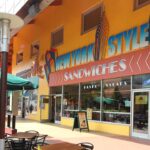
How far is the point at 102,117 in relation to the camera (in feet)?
63.5

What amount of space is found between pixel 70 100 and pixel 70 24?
503cm

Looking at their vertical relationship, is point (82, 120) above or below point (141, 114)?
below

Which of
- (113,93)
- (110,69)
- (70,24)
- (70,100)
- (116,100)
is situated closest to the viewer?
(116,100)

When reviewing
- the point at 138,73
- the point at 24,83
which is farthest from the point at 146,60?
the point at 24,83

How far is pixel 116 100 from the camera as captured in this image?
60.3 feet

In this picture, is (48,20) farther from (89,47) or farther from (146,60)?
(146,60)

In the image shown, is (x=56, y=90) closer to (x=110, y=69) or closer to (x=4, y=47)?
(x=110, y=69)

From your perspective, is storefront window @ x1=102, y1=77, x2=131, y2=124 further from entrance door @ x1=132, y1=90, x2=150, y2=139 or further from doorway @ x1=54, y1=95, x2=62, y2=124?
doorway @ x1=54, y1=95, x2=62, y2=124

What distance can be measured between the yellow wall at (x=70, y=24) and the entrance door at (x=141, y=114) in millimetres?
3316

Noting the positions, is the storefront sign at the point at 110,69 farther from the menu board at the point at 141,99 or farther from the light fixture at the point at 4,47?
the light fixture at the point at 4,47

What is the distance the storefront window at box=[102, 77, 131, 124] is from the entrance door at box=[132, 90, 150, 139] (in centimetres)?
55

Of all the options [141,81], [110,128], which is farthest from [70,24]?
[141,81]

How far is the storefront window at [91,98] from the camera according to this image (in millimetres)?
20062

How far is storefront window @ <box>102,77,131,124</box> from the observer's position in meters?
17.5
